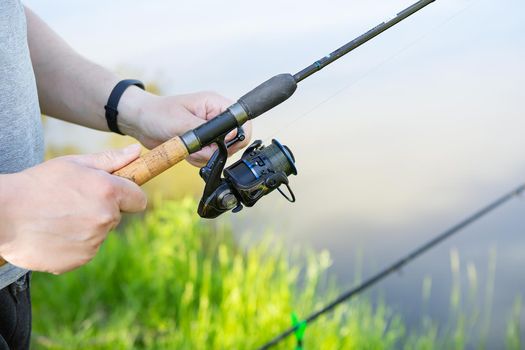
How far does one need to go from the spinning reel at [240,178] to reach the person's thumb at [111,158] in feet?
0.51

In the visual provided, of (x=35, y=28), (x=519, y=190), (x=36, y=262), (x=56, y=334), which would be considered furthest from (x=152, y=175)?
(x=56, y=334)

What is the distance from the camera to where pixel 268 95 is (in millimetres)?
1228

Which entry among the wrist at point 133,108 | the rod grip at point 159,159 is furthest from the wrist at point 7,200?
the wrist at point 133,108

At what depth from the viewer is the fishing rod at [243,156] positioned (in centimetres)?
119

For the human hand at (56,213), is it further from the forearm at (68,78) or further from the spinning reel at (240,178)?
the forearm at (68,78)

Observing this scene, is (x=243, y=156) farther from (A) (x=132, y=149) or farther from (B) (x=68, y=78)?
(B) (x=68, y=78)

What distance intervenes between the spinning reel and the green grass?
1581 millimetres

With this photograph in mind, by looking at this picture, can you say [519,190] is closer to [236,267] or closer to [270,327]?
[270,327]

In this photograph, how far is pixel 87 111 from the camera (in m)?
1.55

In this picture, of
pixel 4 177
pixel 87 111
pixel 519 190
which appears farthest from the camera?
pixel 519 190

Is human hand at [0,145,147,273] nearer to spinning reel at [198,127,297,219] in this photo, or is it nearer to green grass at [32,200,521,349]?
spinning reel at [198,127,297,219]

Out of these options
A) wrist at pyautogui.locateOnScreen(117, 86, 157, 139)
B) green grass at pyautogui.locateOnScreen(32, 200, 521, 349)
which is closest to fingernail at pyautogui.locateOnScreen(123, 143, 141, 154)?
wrist at pyautogui.locateOnScreen(117, 86, 157, 139)

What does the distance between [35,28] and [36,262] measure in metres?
0.69

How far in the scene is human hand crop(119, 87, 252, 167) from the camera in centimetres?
137
